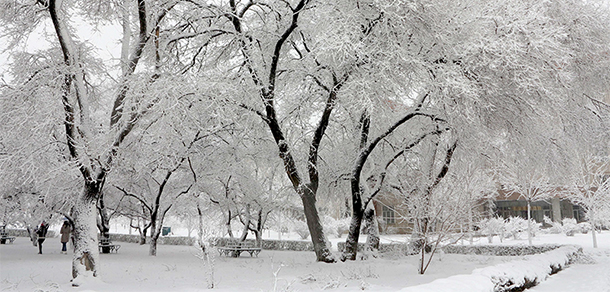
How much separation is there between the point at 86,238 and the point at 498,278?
9.08 meters

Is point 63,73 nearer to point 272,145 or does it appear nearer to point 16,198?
point 272,145

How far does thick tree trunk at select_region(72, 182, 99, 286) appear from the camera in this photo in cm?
996

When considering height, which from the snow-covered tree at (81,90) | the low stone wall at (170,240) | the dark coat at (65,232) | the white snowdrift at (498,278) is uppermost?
the snow-covered tree at (81,90)

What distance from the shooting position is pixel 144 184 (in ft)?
71.4

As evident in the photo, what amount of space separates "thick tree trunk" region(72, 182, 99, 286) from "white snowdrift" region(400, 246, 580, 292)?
722cm

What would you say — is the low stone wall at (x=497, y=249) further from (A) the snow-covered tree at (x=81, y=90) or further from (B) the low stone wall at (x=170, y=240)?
(B) the low stone wall at (x=170, y=240)

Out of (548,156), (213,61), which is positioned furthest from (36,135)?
(548,156)

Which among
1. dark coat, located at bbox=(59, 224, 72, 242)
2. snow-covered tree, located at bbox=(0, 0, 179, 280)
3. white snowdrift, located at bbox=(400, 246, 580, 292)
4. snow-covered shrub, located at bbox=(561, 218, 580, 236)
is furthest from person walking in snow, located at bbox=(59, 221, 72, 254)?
snow-covered shrub, located at bbox=(561, 218, 580, 236)

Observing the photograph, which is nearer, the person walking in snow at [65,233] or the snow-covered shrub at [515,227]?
the person walking in snow at [65,233]

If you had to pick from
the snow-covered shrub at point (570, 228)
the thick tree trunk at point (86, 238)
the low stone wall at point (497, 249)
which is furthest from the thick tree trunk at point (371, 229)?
the snow-covered shrub at point (570, 228)

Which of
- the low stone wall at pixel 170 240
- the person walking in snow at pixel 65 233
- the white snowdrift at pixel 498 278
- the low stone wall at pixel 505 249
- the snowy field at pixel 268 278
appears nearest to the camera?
the white snowdrift at pixel 498 278

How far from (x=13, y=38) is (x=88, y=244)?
220 inches

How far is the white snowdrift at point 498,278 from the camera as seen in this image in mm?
7332

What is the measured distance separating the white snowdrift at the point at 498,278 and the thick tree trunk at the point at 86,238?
7222mm
